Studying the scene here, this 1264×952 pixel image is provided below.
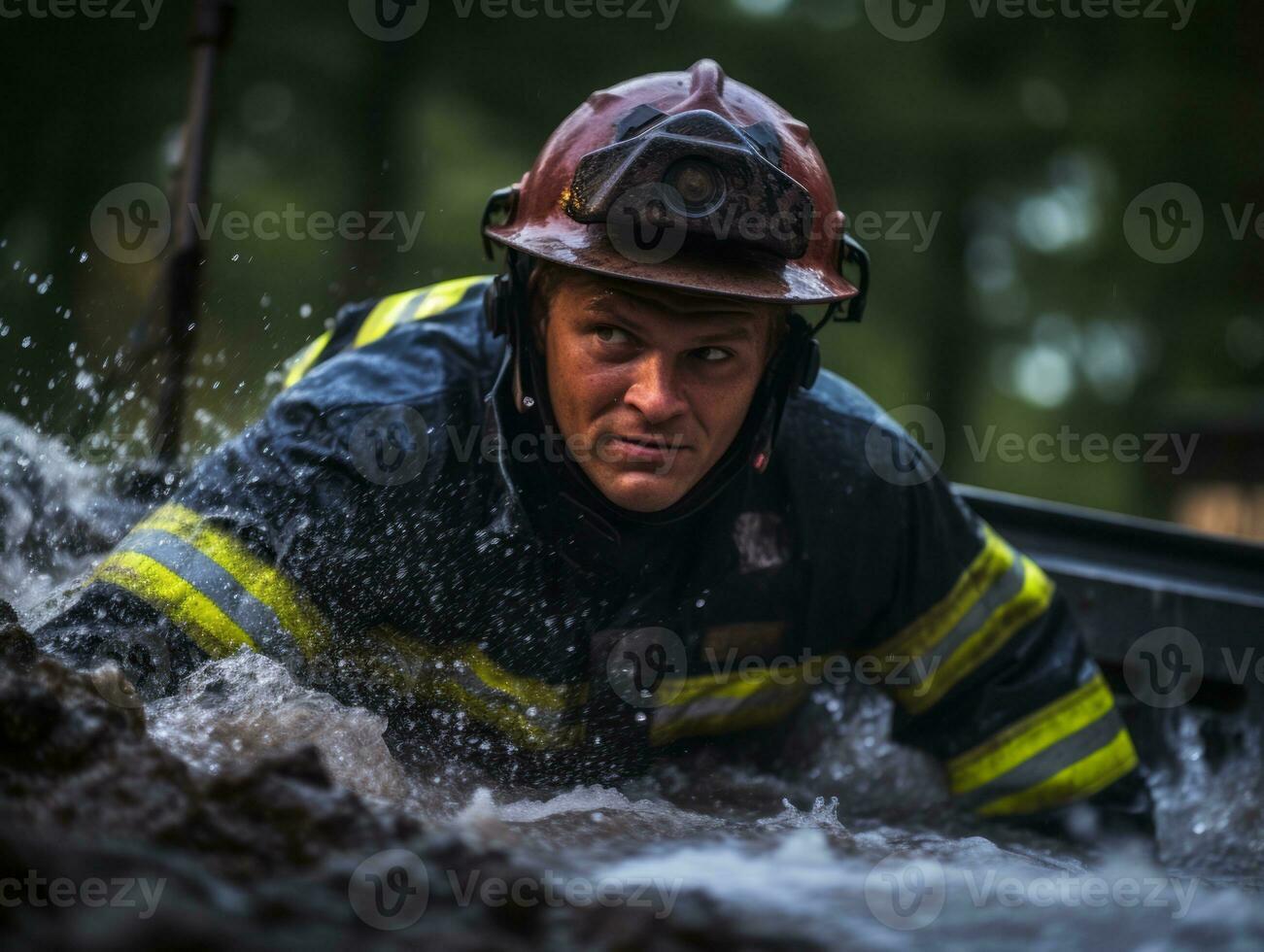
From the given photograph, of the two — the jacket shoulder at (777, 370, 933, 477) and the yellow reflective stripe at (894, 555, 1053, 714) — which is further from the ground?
the jacket shoulder at (777, 370, 933, 477)

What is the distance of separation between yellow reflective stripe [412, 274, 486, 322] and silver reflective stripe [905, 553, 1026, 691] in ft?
4.70

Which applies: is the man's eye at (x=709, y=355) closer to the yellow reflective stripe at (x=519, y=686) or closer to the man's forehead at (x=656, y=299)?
the man's forehead at (x=656, y=299)

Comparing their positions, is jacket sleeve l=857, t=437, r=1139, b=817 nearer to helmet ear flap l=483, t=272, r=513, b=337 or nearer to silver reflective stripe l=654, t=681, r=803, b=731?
silver reflective stripe l=654, t=681, r=803, b=731

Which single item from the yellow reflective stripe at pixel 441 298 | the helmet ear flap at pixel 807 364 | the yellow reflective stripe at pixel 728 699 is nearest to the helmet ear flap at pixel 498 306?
the yellow reflective stripe at pixel 441 298

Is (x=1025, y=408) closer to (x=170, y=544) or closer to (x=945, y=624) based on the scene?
(x=945, y=624)

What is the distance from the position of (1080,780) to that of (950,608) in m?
0.49

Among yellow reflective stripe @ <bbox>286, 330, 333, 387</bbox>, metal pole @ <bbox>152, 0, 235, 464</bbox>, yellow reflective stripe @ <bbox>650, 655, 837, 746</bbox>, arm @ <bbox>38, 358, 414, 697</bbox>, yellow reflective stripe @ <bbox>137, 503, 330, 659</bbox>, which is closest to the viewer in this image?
arm @ <bbox>38, 358, 414, 697</bbox>

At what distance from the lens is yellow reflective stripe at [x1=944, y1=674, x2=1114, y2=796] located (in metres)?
2.89

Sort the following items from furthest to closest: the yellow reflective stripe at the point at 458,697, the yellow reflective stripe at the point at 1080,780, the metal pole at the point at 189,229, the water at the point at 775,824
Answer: the metal pole at the point at 189,229
the yellow reflective stripe at the point at 1080,780
the yellow reflective stripe at the point at 458,697
the water at the point at 775,824

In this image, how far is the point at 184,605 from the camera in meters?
2.15

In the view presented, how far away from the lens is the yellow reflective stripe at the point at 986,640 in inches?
116

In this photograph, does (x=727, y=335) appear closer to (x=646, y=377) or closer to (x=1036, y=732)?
(x=646, y=377)

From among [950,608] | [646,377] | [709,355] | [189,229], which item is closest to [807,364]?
[709,355]

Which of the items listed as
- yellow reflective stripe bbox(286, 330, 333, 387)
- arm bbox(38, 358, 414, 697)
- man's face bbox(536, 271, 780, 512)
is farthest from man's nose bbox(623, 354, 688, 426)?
yellow reflective stripe bbox(286, 330, 333, 387)
